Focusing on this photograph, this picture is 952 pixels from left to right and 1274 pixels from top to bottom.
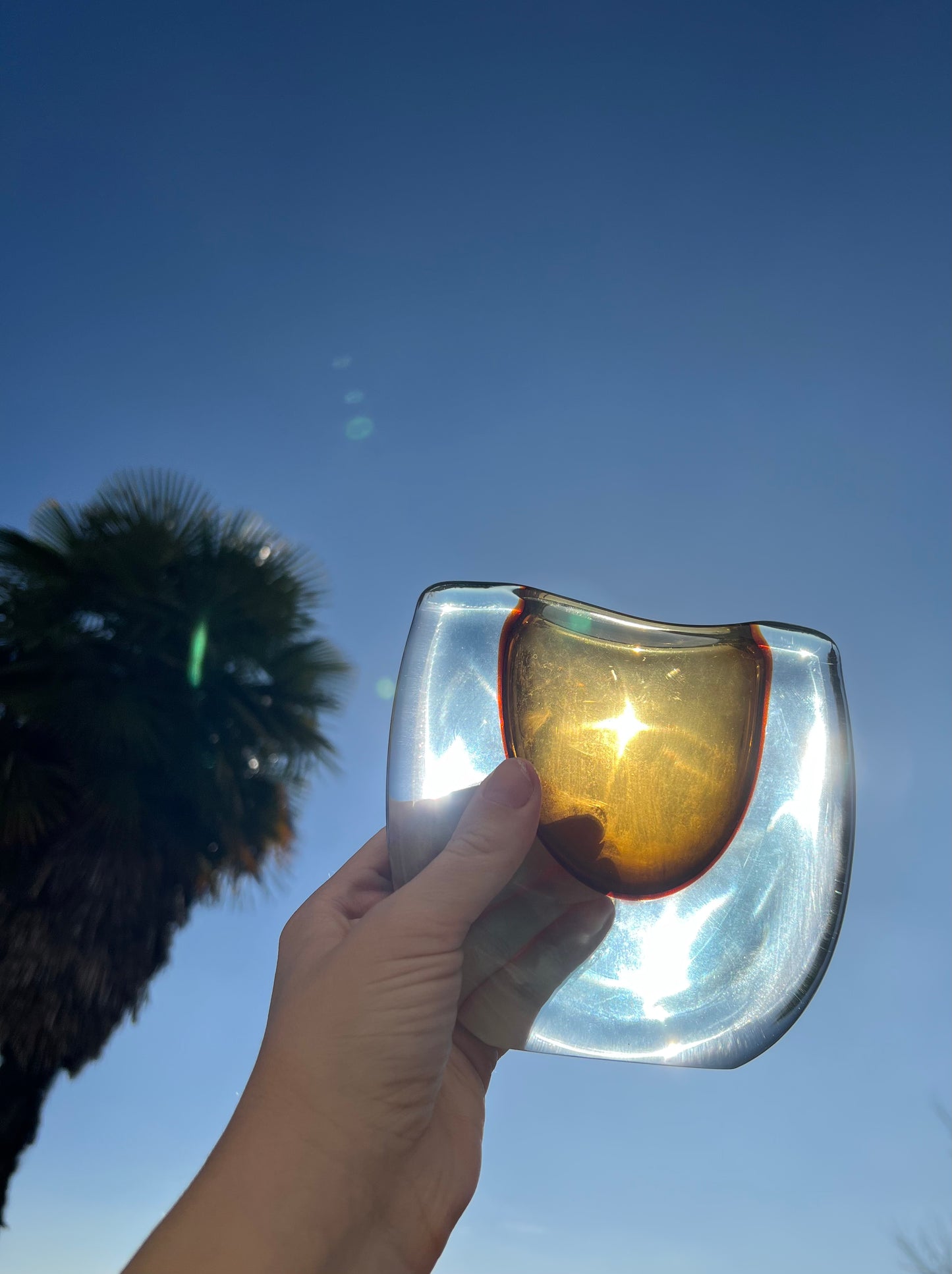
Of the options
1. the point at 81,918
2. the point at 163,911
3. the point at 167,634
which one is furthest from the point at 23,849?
the point at 167,634

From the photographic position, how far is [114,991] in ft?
14.0

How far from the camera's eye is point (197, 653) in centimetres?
486

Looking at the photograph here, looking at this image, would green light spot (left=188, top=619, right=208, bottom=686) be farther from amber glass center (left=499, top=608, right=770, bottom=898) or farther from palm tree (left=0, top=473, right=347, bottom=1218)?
amber glass center (left=499, top=608, right=770, bottom=898)

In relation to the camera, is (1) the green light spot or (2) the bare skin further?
(1) the green light spot

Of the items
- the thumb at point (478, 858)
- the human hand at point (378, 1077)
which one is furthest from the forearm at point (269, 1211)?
the thumb at point (478, 858)

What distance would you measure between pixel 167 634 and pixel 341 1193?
4.45 m

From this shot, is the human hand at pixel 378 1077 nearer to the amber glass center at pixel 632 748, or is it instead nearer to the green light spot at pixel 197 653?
the amber glass center at pixel 632 748

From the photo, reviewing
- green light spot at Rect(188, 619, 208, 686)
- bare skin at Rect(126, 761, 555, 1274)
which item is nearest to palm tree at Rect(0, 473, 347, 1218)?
green light spot at Rect(188, 619, 208, 686)

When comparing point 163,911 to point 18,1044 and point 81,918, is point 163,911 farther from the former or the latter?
point 18,1044

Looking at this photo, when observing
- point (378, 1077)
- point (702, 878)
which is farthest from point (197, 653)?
point (702, 878)

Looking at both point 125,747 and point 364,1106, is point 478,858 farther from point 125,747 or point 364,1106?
point 125,747

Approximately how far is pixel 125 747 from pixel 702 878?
421 centimetres

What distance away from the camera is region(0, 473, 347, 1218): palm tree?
159 inches

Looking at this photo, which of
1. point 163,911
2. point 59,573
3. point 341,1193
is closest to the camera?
point 341,1193
